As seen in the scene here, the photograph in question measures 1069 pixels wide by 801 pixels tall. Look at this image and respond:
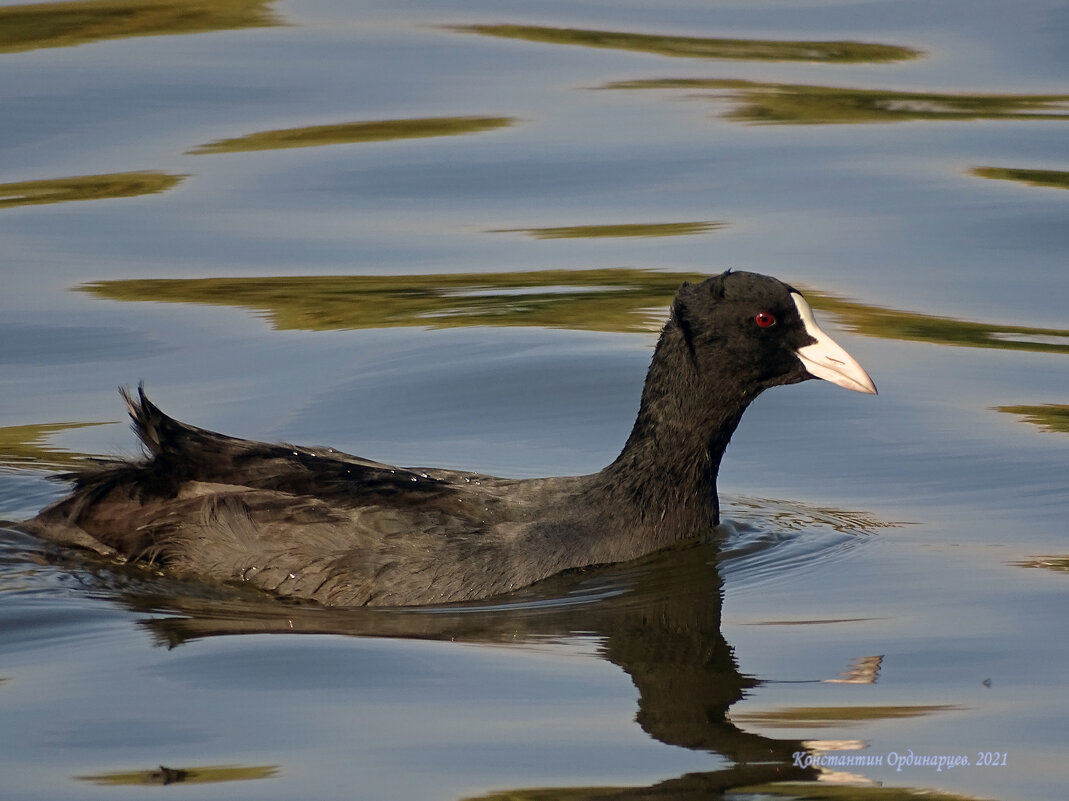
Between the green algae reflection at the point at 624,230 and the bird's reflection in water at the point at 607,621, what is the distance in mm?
5086

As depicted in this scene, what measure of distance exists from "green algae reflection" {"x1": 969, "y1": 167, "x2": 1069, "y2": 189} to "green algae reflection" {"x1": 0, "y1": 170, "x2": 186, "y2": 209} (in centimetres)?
586

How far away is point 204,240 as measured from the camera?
1225cm

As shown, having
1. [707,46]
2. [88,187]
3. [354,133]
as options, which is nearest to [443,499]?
[88,187]

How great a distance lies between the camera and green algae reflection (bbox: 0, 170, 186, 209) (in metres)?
13.1

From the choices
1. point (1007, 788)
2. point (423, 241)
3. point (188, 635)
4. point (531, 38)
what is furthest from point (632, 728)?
point (531, 38)

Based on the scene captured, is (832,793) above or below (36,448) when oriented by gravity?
below

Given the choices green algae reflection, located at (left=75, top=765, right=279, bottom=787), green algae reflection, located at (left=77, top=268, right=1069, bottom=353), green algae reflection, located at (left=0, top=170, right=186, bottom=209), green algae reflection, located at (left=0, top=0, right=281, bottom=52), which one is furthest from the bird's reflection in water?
green algae reflection, located at (left=0, top=0, right=281, bottom=52)

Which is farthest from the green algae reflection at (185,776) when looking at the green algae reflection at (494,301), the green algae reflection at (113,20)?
the green algae reflection at (113,20)

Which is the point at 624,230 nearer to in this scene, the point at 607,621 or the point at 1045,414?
the point at 1045,414

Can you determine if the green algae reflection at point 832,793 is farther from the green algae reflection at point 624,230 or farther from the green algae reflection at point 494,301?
the green algae reflection at point 624,230

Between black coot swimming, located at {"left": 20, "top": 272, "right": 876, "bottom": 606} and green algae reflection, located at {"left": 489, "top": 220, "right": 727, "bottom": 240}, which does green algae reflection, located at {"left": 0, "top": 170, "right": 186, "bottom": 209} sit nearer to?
green algae reflection, located at {"left": 489, "top": 220, "right": 727, "bottom": 240}

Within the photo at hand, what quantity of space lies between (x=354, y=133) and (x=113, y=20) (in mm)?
3395

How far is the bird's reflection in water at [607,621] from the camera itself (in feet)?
18.9

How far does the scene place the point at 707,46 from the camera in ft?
54.5
